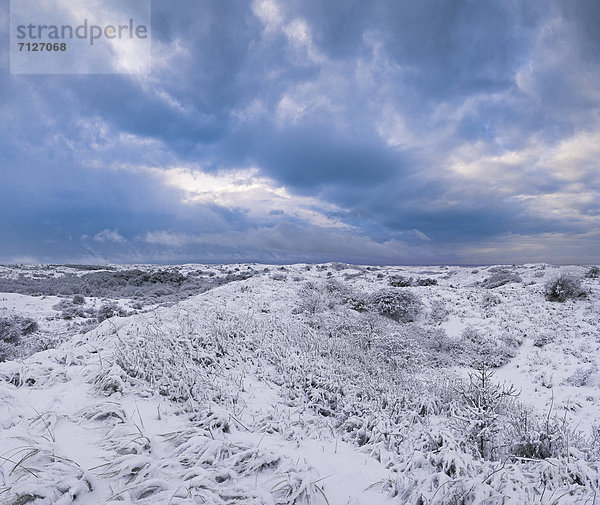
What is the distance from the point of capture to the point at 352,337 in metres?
12.1

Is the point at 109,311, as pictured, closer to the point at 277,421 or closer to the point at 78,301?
the point at 78,301

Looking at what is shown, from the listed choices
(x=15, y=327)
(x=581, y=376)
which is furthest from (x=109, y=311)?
(x=581, y=376)

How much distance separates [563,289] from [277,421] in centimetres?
1941

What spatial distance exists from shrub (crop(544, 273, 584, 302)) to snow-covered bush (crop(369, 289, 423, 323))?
23.5 ft

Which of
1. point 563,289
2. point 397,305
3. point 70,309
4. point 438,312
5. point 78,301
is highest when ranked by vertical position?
point 563,289

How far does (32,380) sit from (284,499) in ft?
17.2

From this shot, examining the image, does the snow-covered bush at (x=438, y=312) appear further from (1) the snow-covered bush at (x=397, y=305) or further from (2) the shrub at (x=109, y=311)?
(2) the shrub at (x=109, y=311)

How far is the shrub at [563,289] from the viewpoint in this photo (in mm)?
16766

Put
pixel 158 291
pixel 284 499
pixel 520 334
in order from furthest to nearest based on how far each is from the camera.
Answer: pixel 158 291 → pixel 520 334 → pixel 284 499

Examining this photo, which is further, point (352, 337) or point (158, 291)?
point (158, 291)

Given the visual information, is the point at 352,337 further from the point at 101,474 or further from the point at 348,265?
the point at 348,265

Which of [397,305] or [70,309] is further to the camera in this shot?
[397,305]

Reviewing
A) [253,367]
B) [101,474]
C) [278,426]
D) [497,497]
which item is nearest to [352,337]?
[253,367]

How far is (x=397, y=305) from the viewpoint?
18391mm
